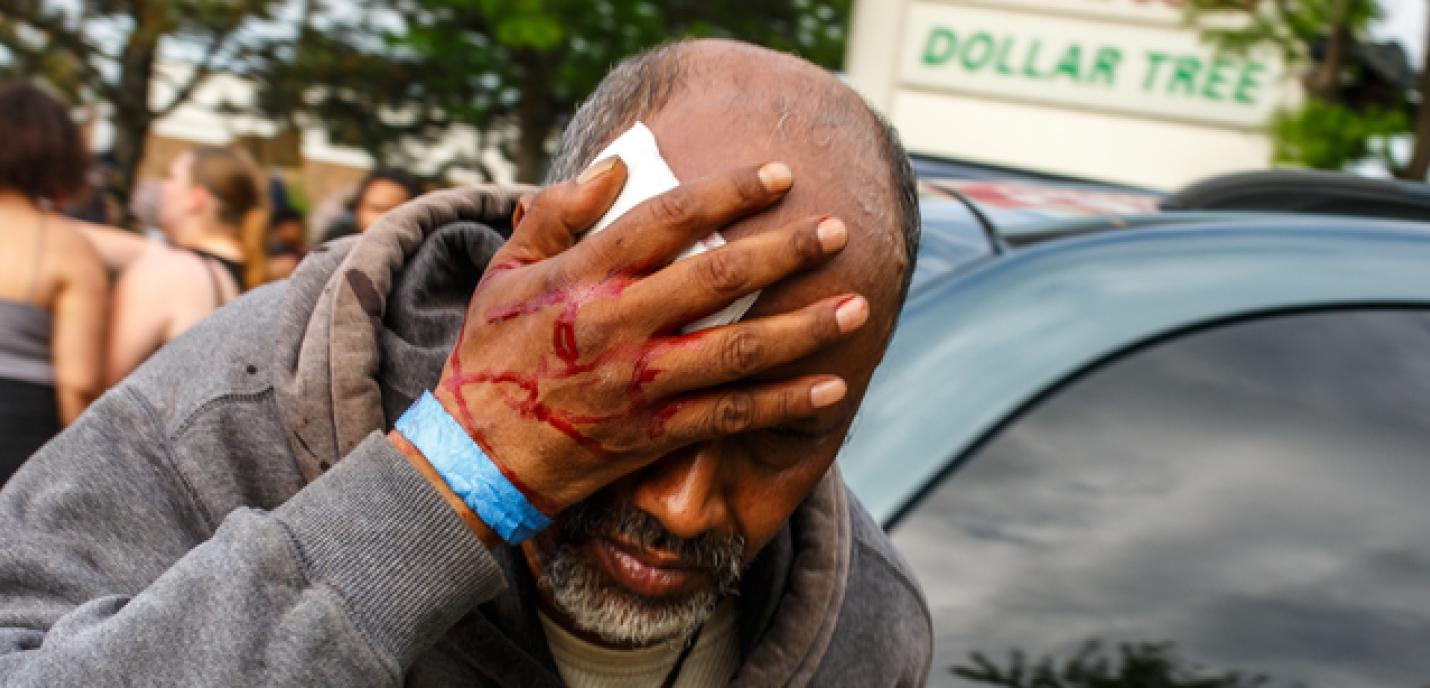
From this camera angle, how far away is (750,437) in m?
1.44

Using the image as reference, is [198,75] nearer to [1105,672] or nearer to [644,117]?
[644,117]

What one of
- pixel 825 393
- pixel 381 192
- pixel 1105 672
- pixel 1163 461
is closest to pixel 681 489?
pixel 825 393

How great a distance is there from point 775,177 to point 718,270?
0.46 feet

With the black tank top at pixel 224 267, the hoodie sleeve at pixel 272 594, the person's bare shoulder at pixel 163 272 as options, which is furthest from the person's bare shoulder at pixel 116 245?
the hoodie sleeve at pixel 272 594

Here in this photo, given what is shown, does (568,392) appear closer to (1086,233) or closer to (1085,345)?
(1085,345)

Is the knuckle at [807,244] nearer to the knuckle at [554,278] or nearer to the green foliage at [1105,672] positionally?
the knuckle at [554,278]

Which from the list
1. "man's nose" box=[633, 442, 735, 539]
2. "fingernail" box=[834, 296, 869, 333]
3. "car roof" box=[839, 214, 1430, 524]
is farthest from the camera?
"car roof" box=[839, 214, 1430, 524]

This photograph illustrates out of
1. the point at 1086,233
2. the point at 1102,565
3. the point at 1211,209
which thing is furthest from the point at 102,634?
the point at 1211,209

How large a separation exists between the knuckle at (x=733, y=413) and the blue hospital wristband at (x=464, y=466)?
0.63 ft

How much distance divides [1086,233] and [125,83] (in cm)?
1392

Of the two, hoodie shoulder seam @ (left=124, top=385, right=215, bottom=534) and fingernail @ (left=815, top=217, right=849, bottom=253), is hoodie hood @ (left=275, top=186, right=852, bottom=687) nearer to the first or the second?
hoodie shoulder seam @ (left=124, top=385, right=215, bottom=534)

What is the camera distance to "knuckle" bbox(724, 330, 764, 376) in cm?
120

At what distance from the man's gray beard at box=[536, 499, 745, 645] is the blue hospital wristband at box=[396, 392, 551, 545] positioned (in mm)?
199


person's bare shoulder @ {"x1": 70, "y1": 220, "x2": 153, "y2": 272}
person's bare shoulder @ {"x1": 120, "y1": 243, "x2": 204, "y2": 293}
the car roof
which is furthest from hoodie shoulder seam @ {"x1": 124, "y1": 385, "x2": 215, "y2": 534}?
person's bare shoulder @ {"x1": 70, "y1": 220, "x2": 153, "y2": 272}
